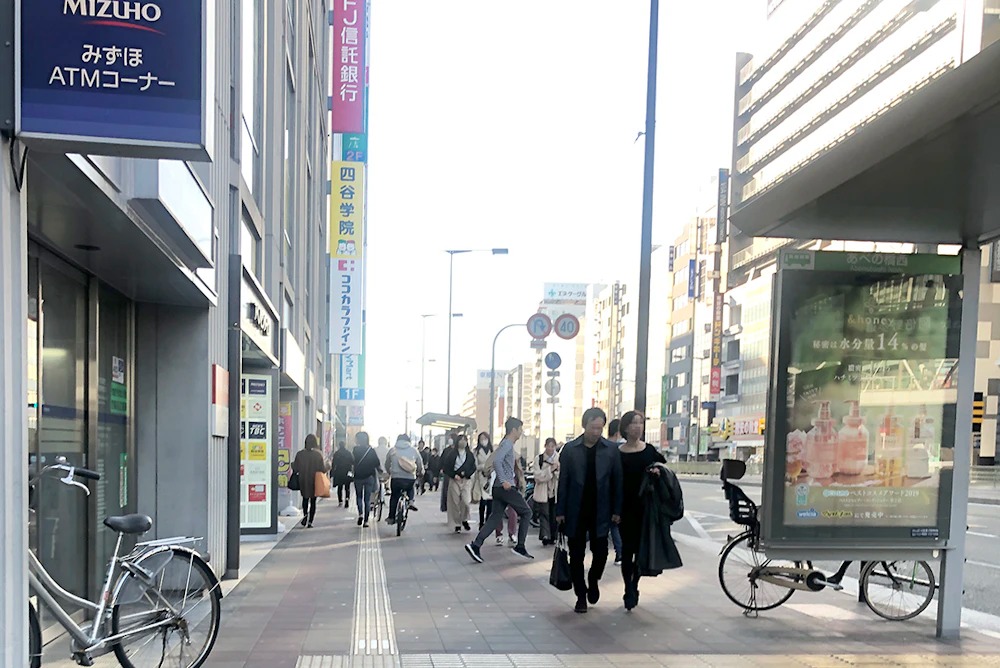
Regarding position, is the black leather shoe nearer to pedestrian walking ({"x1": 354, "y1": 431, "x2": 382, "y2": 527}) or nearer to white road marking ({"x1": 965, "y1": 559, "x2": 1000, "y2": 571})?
white road marking ({"x1": 965, "y1": 559, "x2": 1000, "y2": 571})

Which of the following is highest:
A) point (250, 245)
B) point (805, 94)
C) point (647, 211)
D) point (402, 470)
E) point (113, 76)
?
point (805, 94)

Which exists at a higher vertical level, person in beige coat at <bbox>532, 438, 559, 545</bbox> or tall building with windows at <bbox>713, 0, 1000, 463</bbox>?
tall building with windows at <bbox>713, 0, 1000, 463</bbox>

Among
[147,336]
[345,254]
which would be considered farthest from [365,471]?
[345,254]

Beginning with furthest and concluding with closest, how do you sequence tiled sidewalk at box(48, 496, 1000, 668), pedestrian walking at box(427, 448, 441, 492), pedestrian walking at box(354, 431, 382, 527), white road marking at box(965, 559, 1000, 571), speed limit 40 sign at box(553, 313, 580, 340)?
1. pedestrian walking at box(427, 448, 441, 492)
2. speed limit 40 sign at box(553, 313, 580, 340)
3. pedestrian walking at box(354, 431, 382, 527)
4. white road marking at box(965, 559, 1000, 571)
5. tiled sidewalk at box(48, 496, 1000, 668)

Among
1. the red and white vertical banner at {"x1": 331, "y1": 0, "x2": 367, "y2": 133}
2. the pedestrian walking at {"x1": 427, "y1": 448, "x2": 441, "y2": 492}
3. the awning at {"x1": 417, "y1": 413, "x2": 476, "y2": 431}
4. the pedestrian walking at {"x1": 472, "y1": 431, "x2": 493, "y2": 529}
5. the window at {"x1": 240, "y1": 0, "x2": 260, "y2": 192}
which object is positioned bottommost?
the pedestrian walking at {"x1": 427, "y1": 448, "x2": 441, "y2": 492}

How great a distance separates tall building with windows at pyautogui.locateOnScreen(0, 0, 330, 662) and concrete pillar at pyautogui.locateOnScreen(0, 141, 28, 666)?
10 mm

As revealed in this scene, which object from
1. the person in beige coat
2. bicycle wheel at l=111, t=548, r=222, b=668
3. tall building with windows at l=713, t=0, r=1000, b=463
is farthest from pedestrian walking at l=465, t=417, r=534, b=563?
tall building with windows at l=713, t=0, r=1000, b=463

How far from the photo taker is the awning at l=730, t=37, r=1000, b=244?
179 inches

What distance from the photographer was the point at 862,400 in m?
6.88

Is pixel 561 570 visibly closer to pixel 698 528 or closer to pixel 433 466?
pixel 698 528

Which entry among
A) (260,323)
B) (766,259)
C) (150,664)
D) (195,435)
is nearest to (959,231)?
(150,664)

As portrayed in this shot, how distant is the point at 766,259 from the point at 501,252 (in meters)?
43.0

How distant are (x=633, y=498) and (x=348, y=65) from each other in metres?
29.1

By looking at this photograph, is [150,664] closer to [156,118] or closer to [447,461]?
[156,118]
